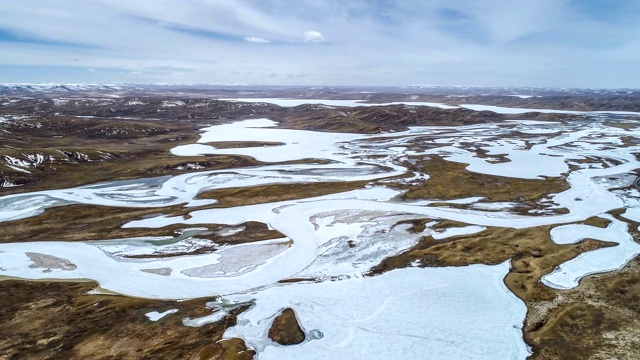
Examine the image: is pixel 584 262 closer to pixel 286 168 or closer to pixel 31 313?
pixel 31 313

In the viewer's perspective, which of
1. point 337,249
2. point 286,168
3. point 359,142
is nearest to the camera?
point 337,249

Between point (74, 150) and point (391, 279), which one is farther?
point (74, 150)

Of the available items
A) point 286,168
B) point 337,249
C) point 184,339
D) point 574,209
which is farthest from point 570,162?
point 184,339

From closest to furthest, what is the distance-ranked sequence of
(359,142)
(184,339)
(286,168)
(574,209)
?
(184,339) → (574,209) → (286,168) → (359,142)

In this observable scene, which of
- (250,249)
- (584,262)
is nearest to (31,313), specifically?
(250,249)

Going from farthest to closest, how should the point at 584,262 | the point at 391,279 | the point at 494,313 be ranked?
the point at 584,262 → the point at 391,279 → the point at 494,313

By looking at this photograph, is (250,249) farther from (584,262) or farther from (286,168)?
(286,168)
